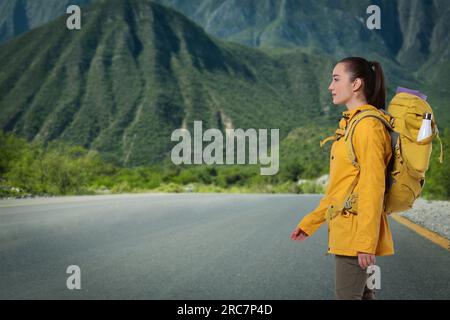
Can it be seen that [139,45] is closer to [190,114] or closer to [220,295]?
[190,114]

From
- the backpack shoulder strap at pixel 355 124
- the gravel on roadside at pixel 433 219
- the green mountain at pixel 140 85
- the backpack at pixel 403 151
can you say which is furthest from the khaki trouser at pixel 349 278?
the green mountain at pixel 140 85

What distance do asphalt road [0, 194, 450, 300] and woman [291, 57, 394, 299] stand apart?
6.54ft

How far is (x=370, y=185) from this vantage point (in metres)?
2.65

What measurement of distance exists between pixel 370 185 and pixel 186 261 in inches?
172

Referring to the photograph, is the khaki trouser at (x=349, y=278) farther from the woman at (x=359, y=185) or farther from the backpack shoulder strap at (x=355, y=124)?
the backpack shoulder strap at (x=355, y=124)

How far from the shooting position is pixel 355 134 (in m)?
2.72

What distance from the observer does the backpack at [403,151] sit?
269 centimetres

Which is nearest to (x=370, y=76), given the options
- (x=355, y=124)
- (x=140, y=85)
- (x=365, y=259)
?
(x=355, y=124)

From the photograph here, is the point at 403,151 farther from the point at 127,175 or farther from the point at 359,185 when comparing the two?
the point at 127,175

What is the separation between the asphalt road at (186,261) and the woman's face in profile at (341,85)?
2.35m

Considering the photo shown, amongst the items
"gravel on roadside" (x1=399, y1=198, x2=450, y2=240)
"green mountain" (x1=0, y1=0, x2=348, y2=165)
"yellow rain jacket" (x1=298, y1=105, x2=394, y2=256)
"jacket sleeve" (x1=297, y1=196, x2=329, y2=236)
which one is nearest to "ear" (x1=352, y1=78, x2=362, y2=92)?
"yellow rain jacket" (x1=298, y1=105, x2=394, y2=256)

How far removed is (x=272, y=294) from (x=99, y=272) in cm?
205

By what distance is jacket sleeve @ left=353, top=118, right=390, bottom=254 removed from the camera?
8.69 feet
